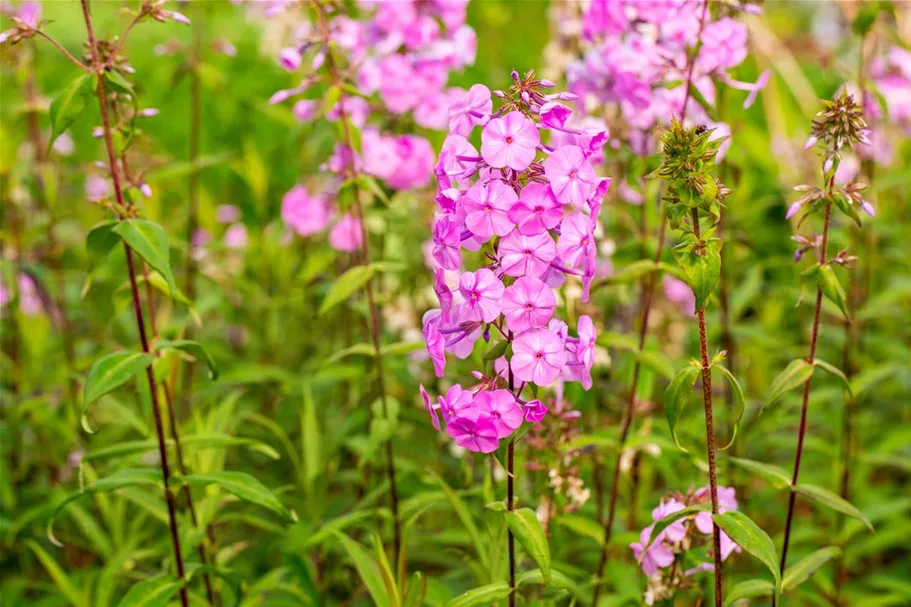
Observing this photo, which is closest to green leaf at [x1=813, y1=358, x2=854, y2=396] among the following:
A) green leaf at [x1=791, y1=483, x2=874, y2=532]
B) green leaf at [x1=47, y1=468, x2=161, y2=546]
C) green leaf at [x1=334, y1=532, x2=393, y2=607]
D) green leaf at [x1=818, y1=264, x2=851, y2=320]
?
green leaf at [x1=818, y1=264, x2=851, y2=320]

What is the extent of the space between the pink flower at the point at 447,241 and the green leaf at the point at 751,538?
750 millimetres

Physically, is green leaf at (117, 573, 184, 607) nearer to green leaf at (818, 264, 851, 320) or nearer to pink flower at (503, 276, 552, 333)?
pink flower at (503, 276, 552, 333)

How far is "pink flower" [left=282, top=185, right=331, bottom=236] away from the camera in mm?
3643

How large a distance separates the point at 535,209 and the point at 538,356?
0.26 m

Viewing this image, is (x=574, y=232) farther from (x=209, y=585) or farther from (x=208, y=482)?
(x=209, y=585)

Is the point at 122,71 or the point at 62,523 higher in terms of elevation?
the point at 122,71

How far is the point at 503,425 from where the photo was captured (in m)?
1.71

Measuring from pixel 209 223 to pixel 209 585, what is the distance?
2661mm

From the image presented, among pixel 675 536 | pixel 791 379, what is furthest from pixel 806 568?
pixel 791 379

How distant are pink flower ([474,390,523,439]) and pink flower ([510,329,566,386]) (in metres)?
0.05

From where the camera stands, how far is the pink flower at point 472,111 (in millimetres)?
1733

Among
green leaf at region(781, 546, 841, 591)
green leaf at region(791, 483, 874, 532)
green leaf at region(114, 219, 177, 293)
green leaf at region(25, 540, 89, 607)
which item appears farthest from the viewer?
green leaf at region(25, 540, 89, 607)

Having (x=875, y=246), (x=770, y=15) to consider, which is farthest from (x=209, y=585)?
(x=770, y=15)

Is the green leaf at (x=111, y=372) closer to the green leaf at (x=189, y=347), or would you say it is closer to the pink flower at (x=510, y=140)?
the green leaf at (x=189, y=347)
